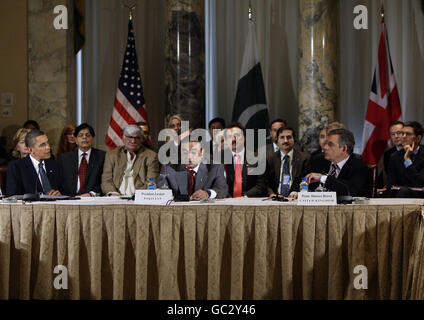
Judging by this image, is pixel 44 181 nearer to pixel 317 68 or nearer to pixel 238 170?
pixel 238 170

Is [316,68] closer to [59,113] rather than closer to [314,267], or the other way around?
[59,113]

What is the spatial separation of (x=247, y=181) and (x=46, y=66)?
12.5ft

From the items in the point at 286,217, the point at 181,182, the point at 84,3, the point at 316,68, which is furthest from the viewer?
the point at 84,3

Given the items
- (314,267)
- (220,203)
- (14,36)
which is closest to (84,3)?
(14,36)

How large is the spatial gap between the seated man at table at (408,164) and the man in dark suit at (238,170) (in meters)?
1.35

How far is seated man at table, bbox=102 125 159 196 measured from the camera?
6121mm

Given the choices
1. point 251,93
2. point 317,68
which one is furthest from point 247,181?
point 251,93

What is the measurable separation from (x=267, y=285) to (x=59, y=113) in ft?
16.1

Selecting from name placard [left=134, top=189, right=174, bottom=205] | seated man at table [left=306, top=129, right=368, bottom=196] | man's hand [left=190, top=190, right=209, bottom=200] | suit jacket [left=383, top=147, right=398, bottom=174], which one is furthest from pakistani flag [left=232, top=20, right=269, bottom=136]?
name placard [left=134, top=189, right=174, bottom=205]

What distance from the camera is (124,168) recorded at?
619 centimetres

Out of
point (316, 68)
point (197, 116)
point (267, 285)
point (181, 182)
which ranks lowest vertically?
point (267, 285)

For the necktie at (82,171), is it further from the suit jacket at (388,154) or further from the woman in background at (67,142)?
the suit jacket at (388,154)

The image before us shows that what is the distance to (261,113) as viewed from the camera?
27.4ft

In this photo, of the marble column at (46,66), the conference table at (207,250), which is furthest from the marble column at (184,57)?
the conference table at (207,250)
